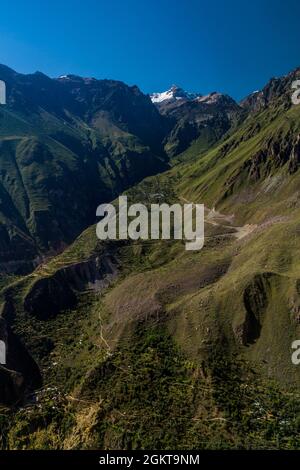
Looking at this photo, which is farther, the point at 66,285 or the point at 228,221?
the point at 228,221

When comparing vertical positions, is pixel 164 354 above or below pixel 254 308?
below

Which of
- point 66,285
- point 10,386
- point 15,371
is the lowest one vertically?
point 10,386

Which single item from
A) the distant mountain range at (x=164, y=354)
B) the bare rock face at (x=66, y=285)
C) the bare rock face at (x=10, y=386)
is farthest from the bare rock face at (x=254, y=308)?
the bare rock face at (x=66, y=285)

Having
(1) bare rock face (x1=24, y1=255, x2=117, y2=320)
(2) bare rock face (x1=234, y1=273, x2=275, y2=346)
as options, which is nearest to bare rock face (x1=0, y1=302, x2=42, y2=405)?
(1) bare rock face (x1=24, y1=255, x2=117, y2=320)

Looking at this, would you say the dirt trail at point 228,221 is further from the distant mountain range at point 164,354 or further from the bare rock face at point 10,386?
the bare rock face at point 10,386

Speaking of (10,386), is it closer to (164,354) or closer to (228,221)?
(164,354)

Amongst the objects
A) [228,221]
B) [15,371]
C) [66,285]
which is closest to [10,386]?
[15,371]

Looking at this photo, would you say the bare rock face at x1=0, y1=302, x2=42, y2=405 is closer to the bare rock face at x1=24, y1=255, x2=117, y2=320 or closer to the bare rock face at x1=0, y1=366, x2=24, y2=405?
the bare rock face at x1=0, y1=366, x2=24, y2=405

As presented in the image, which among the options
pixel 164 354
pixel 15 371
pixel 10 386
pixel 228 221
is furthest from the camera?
pixel 228 221

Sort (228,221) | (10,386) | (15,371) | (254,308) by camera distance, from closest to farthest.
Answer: (10,386), (254,308), (15,371), (228,221)
